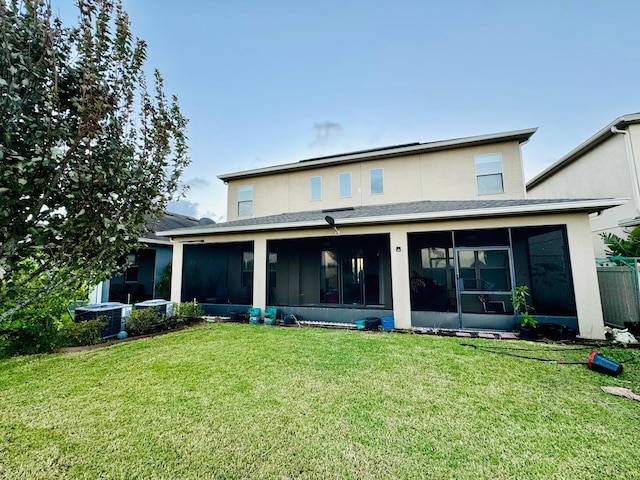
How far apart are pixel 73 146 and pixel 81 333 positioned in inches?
250

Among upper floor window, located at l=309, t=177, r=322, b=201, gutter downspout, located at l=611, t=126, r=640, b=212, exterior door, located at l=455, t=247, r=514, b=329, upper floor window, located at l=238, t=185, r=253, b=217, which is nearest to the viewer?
gutter downspout, located at l=611, t=126, r=640, b=212

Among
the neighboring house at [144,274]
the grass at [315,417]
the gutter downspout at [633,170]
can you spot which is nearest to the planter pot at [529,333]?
the grass at [315,417]

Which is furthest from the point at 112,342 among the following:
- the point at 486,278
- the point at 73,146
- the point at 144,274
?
the point at 486,278

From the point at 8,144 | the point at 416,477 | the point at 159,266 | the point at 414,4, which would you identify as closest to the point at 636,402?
the point at 416,477

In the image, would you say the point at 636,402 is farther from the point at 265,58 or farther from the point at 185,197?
the point at 265,58

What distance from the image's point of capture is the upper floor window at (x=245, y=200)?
39.1ft

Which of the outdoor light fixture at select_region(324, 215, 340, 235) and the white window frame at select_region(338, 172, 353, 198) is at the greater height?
the white window frame at select_region(338, 172, 353, 198)

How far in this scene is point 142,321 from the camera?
723 centimetres

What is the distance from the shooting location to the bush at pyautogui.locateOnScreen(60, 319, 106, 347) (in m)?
5.81

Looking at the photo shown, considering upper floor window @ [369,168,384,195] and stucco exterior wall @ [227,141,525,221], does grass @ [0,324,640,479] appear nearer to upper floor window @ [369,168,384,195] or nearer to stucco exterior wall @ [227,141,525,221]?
stucco exterior wall @ [227,141,525,221]

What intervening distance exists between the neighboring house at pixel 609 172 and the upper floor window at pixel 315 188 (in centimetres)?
862

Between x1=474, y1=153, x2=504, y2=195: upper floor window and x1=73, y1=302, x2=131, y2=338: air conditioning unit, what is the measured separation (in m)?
11.4

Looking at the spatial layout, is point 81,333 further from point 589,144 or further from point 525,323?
point 589,144

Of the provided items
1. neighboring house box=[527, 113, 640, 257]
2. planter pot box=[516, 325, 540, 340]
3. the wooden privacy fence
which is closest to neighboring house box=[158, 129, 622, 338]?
planter pot box=[516, 325, 540, 340]
